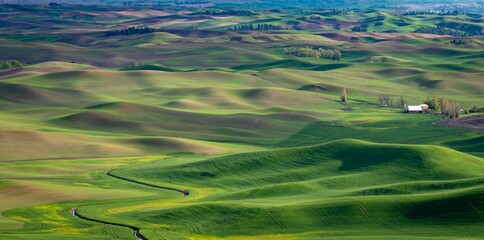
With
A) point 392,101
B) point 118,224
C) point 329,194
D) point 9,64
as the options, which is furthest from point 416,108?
point 9,64

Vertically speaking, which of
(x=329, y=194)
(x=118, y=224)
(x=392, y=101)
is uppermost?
(x=118, y=224)

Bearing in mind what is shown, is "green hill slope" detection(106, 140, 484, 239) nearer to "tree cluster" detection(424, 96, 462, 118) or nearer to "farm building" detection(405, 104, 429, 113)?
"tree cluster" detection(424, 96, 462, 118)

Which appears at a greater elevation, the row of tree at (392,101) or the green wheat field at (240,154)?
the green wheat field at (240,154)

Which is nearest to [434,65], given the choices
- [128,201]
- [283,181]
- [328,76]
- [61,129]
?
[328,76]

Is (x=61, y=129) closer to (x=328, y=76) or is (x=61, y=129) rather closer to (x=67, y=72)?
(x=67, y=72)

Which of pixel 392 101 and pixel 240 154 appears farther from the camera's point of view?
pixel 392 101

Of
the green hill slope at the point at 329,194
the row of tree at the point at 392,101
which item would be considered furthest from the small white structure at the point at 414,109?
the green hill slope at the point at 329,194

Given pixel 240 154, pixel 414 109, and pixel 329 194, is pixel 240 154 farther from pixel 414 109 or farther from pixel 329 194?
pixel 414 109

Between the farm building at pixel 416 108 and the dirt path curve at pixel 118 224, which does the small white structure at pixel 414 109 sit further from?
the dirt path curve at pixel 118 224

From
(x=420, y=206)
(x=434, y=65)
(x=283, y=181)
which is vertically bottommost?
(x=434, y=65)
